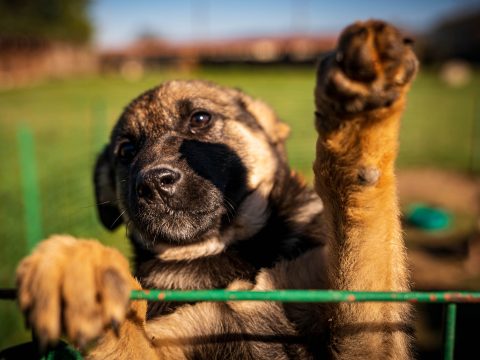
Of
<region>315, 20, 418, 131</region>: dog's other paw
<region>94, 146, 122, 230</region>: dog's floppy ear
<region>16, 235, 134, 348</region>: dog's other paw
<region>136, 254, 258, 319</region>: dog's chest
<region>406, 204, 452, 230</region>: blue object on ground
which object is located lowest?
<region>406, 204, 452, 230</region>: blue object on ground

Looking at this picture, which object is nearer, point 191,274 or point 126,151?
point 191,274

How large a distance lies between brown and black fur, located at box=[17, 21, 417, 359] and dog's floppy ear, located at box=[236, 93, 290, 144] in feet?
0.04

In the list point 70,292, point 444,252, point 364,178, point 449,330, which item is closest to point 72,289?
point 70,292

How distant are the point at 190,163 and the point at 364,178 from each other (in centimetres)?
123

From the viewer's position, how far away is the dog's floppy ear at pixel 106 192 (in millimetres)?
3654

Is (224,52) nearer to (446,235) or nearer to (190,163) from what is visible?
(446,235)

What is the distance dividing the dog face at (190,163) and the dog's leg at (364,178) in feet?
3.01

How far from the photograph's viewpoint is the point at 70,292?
5.01 feet

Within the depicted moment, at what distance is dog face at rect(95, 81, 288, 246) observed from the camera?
2648mm

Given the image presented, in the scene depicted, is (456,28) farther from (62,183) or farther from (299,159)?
(62,183)

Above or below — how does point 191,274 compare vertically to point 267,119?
below

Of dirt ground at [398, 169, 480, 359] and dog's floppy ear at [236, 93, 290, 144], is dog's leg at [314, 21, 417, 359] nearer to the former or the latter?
dirt ground at [398, 169, 480, 359]

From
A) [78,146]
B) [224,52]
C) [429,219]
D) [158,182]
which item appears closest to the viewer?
[158,182]

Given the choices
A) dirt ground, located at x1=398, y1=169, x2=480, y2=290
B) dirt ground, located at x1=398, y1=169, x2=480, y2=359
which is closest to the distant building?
dirt ground, located at x1=398, y1=169, x2=480, y2=290
